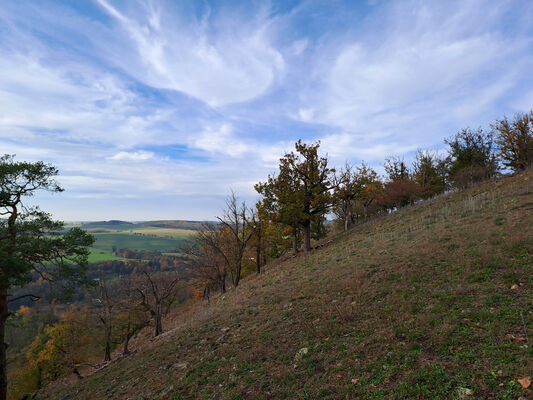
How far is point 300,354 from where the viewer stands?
705cm

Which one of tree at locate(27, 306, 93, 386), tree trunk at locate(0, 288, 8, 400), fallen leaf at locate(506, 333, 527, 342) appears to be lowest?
tree at locate(27, 306, 93, 386)

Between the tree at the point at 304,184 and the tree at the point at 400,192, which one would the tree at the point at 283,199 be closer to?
the tree at the point at 304,184

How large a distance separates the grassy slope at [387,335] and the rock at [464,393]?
0.04 metres

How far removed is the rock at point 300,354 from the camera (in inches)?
272

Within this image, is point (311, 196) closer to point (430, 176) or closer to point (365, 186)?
point (365, 186)

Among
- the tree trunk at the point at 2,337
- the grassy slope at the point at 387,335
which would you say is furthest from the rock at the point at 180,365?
the tree trunk at the point at 2,337

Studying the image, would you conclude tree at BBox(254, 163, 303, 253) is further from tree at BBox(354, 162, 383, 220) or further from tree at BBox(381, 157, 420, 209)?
tree at BBox(381, 157, 420, 209)

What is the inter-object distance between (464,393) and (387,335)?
2342 mm

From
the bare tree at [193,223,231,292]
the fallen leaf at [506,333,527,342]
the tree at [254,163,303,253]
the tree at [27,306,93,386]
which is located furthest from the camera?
the tree at [27,306,93,386]

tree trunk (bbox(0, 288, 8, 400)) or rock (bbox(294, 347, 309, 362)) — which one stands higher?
rock (bbox(294, 347, 309, 362))

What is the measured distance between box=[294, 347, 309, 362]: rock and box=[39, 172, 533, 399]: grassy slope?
107 millimetres

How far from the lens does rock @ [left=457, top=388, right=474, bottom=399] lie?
4227 mm

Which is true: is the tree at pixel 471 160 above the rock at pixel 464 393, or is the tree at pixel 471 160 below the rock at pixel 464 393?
above

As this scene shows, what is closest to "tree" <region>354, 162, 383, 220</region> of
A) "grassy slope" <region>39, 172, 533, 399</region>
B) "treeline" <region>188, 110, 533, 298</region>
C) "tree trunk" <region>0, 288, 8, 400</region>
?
"treeline" <region>188, 110, 533, 298</region>
